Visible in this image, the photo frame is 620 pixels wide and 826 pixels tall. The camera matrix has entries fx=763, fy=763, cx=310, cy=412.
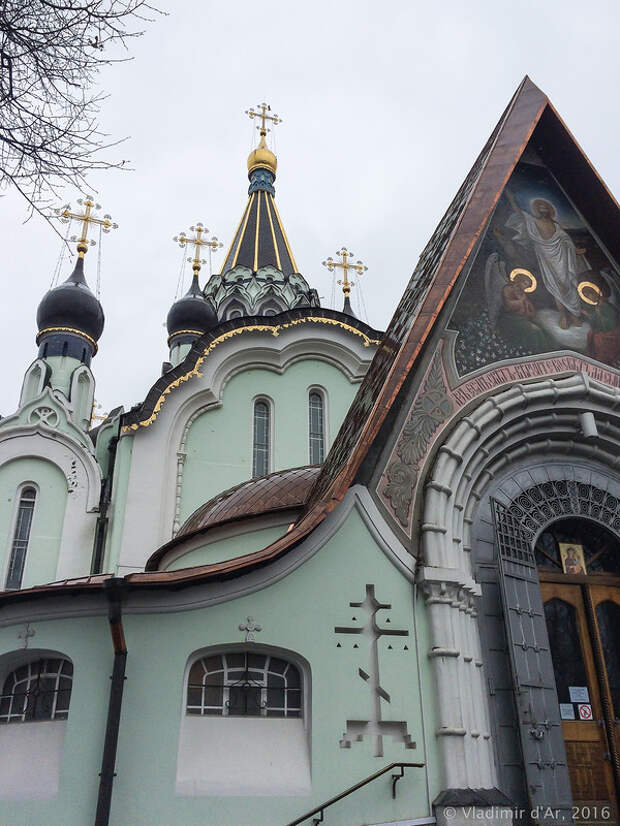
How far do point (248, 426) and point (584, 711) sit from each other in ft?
24.4

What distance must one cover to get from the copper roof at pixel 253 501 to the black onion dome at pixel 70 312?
749 centimetres

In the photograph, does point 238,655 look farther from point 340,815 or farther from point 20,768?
point 20,768

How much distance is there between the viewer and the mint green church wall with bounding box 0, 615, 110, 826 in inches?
230

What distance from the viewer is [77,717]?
6.06 meters

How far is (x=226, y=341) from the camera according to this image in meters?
13.7

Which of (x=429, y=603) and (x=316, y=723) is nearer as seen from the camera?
(x=316, y=723)

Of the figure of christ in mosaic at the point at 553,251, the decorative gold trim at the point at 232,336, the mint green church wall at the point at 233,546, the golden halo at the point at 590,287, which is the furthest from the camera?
the decorative gold trim at the point at 232,336

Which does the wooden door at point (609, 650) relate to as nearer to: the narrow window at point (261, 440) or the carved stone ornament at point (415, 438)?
the carved stone ornament at point (415, 438)

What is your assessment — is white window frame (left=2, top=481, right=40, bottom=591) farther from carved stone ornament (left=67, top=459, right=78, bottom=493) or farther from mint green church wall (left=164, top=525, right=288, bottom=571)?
mint green church wall (left=164, top=525, right=288, bottom=571)

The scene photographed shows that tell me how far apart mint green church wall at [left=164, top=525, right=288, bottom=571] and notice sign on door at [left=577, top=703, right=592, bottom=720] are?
11.3 ft

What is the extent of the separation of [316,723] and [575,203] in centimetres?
738

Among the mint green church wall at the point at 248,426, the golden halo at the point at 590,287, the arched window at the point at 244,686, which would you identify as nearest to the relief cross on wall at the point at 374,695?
the arched window at the point at 244,686

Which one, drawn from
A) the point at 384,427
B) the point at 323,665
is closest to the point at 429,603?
the point at 323,665

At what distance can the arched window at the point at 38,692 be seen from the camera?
6.40m
